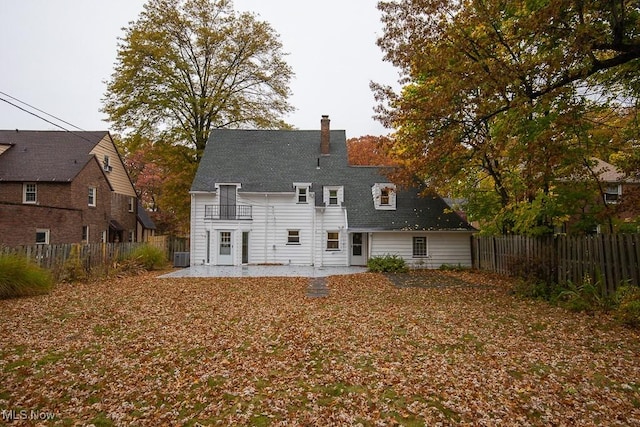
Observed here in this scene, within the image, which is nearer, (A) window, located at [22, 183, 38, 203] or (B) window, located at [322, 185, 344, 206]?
(A) window, located at [22, 183, 38, 203]

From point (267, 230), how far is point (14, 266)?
1355 cm

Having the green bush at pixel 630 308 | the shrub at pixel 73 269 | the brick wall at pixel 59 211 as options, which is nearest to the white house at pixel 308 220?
the brick wall at pixel 59 211

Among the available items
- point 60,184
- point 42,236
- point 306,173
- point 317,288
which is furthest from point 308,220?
point 60,184

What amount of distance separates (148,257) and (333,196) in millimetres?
11306

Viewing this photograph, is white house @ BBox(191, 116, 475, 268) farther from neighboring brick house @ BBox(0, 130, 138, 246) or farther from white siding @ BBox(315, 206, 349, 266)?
neighboring brick house @ BBox(0, 130, 138, 246)

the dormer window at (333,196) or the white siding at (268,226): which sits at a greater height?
the dormer window at (333,196)

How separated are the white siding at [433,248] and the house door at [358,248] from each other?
1411 mm

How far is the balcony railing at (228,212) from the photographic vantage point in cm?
2362

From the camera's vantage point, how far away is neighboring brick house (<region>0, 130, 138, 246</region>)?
21.0 metres

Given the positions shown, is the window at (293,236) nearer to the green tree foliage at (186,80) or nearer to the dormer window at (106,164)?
the green tree foliage at (186,80)

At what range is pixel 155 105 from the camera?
27641 millimetres

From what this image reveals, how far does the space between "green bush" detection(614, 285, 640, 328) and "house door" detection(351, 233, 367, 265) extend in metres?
15.5

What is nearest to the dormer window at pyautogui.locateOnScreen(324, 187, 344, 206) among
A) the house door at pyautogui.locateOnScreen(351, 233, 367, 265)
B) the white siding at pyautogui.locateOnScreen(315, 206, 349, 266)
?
the white siding at pyautogui.locateOnScreen(315, 206, 349, 266)

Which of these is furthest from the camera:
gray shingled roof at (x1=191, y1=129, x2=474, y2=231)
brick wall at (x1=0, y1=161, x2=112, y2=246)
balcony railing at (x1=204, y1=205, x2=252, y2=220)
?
balcony railing at (x1=204, y1=205, x2=252, y2=220)
